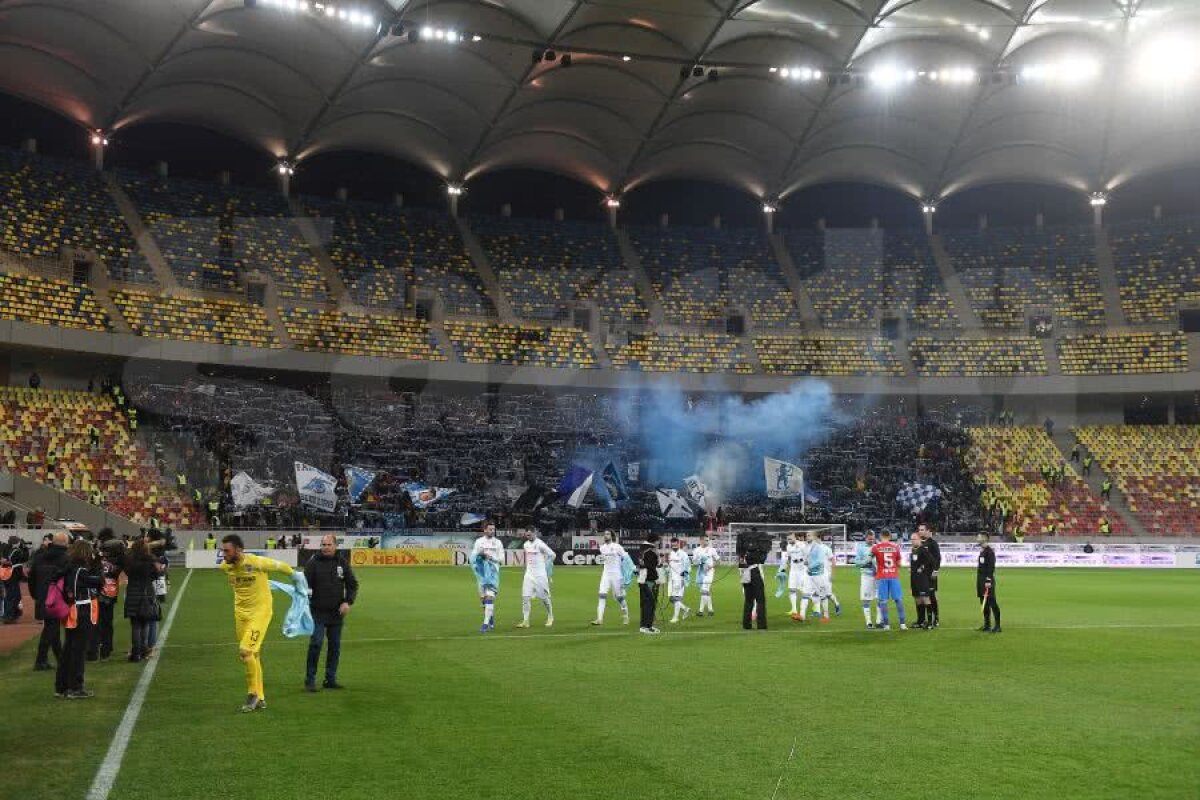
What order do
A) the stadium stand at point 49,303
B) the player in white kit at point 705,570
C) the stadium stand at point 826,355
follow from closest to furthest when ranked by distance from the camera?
the player in white kit at point 705,570
the stadium stand at point 49,303
the stadium stand at point 826,355

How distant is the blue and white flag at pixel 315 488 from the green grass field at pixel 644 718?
26.8 meters

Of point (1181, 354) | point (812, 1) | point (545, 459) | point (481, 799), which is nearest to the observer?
point (481, 799)

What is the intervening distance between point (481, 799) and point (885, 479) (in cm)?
4956

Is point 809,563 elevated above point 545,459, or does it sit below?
below

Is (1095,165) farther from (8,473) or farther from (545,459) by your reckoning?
(8,473)

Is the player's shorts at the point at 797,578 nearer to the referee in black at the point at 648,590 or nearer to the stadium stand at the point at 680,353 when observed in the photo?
the referee in black at the point at 648,590

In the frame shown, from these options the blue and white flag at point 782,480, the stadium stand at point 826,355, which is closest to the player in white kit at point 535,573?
the blue and white flag at point 782,480

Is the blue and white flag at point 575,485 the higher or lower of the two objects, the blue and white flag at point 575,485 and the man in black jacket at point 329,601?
the higher

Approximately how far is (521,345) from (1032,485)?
27.6 m

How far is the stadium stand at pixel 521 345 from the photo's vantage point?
5603cm

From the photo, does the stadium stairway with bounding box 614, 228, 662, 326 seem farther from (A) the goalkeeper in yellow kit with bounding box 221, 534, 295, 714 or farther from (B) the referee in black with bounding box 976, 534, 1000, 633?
(A) the goalkeeper in yellow kit with bounding box 221, 534, 295, 714

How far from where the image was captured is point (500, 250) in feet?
207

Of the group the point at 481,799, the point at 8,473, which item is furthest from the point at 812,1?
the point at 481,799

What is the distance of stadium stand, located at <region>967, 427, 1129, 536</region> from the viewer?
53.9 meters
